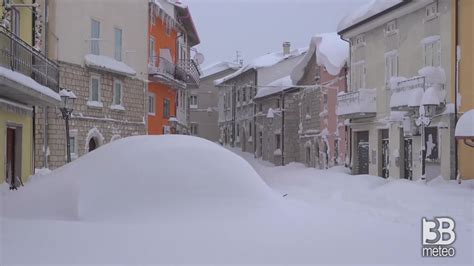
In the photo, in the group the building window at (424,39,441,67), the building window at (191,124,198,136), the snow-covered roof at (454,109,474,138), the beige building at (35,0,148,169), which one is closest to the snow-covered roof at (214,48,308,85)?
the building window at (191,124,198,136)

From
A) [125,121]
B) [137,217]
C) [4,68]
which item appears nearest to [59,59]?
[125,121]

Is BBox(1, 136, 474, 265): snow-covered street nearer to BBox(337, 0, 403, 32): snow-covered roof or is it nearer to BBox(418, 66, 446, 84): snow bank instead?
BBox(418, 66, 446, 84): snow bank

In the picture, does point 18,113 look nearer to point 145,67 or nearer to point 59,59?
point 59,59

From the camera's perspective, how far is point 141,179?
786 centimetres

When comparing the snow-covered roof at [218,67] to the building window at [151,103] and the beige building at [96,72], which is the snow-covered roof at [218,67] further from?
the beige building at [96,72]

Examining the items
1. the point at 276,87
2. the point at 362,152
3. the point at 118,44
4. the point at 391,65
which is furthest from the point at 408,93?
the point at 276,87

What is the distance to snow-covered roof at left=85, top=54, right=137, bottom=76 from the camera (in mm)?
21495

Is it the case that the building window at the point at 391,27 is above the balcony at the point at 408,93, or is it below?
above

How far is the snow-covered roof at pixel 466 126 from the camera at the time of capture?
1356 centimetres

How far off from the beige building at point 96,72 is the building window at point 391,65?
1020cm

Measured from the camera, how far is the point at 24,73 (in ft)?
43.0

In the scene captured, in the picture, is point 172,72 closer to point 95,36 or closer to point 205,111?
point 95,36

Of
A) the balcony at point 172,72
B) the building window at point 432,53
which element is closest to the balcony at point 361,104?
the building window at point 432,53

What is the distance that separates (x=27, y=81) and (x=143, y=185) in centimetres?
605
